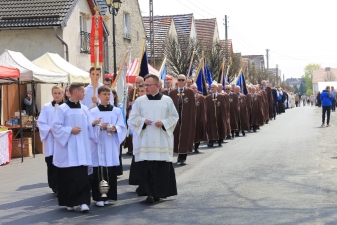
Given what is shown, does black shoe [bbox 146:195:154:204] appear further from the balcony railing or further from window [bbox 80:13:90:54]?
the balcony railing

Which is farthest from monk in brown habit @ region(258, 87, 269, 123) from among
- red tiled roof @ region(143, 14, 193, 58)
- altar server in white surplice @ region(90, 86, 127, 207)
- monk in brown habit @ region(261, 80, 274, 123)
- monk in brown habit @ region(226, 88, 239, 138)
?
altar server in white surplice @ region(90, 86, 127, 207)

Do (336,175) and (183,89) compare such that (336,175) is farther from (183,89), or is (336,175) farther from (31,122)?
(31,122)

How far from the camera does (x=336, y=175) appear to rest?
480 inches

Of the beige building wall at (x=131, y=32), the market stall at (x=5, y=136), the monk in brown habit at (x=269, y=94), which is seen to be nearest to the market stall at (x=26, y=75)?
the market stall at (x=5, y=136)

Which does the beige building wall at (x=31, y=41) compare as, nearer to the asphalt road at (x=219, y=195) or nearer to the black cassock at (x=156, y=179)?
the asphalt road at (x=219, y=195)

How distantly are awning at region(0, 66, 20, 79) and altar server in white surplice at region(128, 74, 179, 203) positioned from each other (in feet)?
23.0

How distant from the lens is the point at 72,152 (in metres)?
8.91

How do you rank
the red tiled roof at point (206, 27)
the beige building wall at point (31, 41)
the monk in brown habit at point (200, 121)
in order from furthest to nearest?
the red tiled roof at point (206, 27) < the beige building wall at point (31, 41) < the monk in brown habit at point (200, 121)

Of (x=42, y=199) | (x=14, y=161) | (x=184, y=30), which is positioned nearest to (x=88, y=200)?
(x=42, y=199)

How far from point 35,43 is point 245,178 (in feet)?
63.3

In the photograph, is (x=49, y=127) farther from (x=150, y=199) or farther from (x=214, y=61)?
(x=214, y=61)

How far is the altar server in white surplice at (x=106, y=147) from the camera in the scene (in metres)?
9.50

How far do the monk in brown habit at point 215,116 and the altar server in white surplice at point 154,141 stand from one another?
936 centimetres

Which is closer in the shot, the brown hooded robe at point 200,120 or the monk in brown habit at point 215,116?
the brown hooded robe at point 200,120
